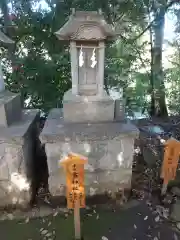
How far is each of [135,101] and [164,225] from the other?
403cm

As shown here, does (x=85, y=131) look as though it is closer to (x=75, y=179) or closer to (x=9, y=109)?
(x=75, y=179)

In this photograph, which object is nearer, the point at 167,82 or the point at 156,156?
the point at 156,156

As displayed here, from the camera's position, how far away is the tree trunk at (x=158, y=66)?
571cm

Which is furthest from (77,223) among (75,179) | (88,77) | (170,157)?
(88,77)

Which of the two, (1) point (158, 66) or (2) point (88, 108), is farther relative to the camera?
(1) point (158, 66)

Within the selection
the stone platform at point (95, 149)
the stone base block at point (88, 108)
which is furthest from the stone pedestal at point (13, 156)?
the stone base block at point (88, 108)

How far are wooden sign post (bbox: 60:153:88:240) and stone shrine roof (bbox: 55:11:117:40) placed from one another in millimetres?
1615

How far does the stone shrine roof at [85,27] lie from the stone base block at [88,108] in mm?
855

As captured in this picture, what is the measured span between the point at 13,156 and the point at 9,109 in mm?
730

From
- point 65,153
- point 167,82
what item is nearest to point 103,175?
point 65,153

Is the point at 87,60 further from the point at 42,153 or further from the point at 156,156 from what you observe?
the point at 156,156

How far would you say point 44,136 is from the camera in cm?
295

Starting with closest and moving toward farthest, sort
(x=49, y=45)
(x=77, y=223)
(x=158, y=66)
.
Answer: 1. (x=77, y=223)
2. (x=49, y=45)
3. (x=158, y=66)

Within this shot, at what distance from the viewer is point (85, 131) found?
304cm
